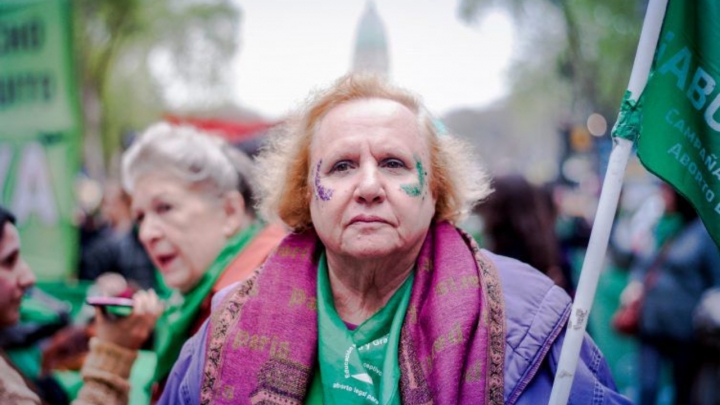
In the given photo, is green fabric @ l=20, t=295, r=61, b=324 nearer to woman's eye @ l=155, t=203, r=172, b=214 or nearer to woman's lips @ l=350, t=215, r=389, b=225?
woman's eye @ l=155, t=203, r=172, b=214

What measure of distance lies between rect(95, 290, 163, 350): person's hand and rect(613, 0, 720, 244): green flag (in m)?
1.94

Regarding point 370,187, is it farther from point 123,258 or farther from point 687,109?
point 123,258

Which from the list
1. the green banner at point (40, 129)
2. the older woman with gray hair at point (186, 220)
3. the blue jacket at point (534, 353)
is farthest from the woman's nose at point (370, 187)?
the green banner at point (40, 129)

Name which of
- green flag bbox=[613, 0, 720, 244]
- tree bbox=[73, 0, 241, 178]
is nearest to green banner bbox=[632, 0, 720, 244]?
green flag bbox=[613, 0, 720, 244]

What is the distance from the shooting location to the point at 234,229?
3131 millimetres

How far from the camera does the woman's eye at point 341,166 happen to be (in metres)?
2.11

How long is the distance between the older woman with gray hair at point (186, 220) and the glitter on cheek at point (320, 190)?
0.81m

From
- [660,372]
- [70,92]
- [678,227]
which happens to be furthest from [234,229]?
[660,372]

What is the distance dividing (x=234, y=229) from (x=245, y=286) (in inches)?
37.3

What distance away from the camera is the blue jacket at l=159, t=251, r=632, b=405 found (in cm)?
189

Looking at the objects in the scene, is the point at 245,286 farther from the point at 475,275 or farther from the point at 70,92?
the point at 70,92

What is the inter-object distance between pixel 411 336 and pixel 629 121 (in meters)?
0.89

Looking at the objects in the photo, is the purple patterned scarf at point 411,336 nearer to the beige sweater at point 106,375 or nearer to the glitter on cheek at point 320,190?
the glitter on cheek at point 320,190

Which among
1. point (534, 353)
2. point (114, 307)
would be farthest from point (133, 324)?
point (534, 353)
